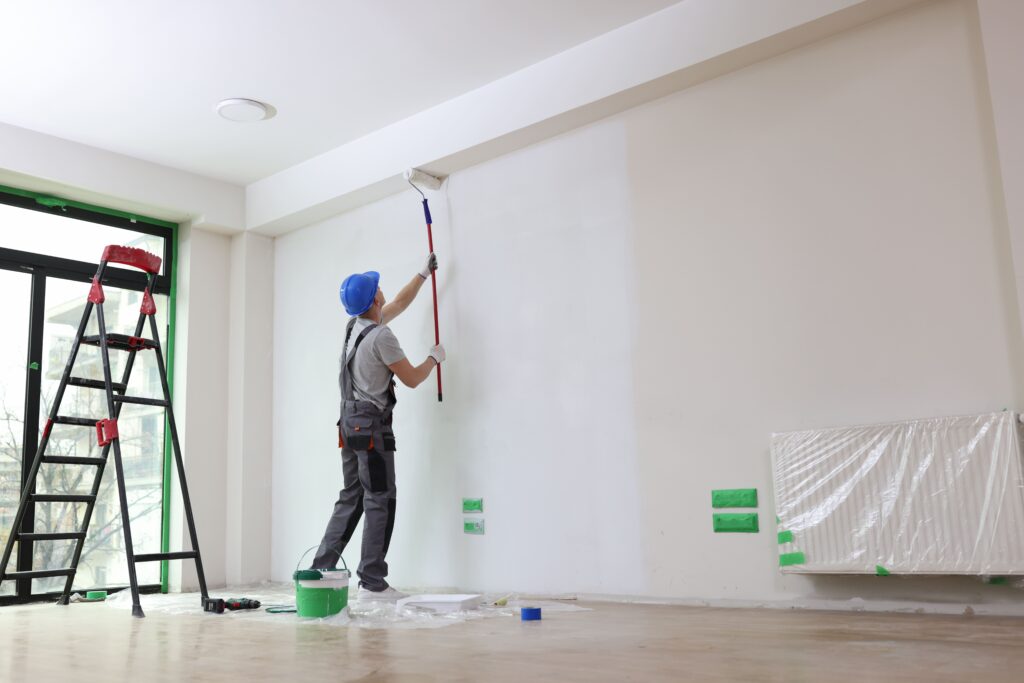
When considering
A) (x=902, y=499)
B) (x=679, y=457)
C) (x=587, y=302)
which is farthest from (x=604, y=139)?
(x=902, y=499)

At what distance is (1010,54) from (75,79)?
13.8ft

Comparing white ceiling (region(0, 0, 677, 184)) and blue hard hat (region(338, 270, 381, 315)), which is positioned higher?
white ceiling (region(0, 0, 677, 184))

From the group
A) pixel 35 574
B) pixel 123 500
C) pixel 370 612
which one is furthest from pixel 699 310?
pixel 35 574

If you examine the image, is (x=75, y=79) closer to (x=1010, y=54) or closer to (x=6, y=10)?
(x=6, y=10)

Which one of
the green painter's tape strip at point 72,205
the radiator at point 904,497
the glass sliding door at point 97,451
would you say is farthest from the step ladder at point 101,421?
the radiator at point 904,497

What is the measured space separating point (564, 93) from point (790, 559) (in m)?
2.38

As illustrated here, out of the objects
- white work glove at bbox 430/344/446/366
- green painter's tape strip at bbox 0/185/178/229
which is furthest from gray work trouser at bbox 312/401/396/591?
green painter's tape strip at bbox 0/185/178/229

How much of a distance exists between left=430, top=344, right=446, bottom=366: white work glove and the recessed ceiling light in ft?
5.32

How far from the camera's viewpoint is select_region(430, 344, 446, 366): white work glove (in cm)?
454

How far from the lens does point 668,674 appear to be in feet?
6.79

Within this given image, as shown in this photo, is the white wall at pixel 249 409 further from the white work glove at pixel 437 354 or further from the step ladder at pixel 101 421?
the white work glove at pixel 437 354

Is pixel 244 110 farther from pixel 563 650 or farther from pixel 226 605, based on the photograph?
pixel 563 650

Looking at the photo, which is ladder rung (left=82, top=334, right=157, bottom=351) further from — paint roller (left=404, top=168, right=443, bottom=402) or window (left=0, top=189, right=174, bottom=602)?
paint roller (left=404, top=168, right=443, bottom=402)

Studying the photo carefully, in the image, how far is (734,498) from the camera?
3.63 metres
